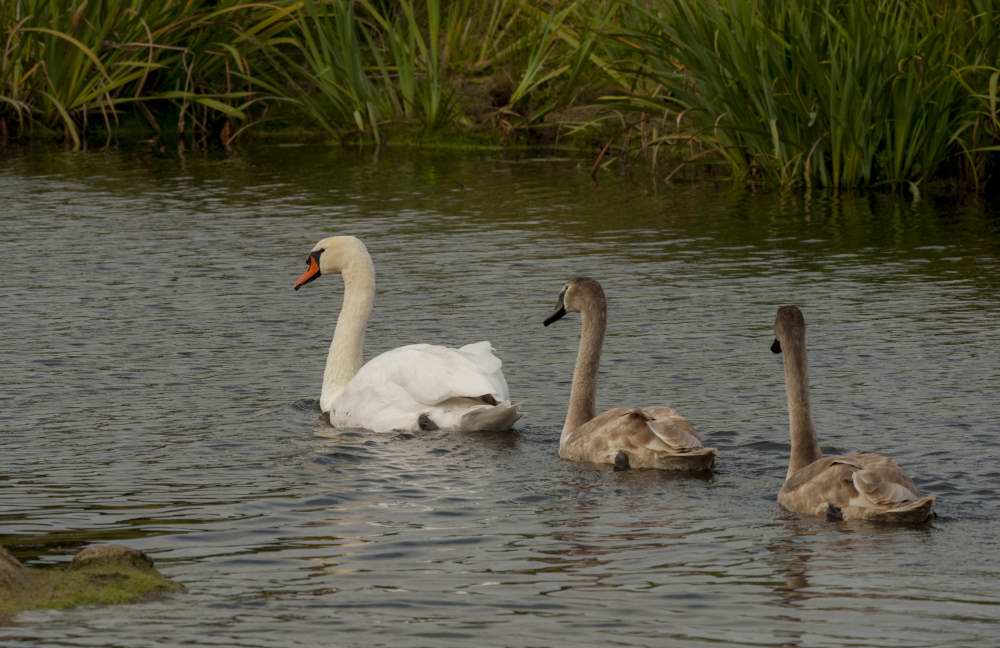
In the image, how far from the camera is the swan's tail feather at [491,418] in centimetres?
1061

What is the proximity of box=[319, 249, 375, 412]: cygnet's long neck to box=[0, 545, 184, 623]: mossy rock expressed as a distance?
3.75 m

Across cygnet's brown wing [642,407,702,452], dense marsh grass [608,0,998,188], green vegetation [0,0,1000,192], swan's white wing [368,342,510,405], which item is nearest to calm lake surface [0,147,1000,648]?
cygnet's brown wing [642,407,702,452]

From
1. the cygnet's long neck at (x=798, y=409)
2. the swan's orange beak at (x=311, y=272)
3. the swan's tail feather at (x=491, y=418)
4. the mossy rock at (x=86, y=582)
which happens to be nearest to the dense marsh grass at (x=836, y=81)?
the swan's orange beak at (x=311, y=272)

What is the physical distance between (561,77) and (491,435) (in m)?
12.1

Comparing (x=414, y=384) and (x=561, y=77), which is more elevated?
(x=561, y=77)

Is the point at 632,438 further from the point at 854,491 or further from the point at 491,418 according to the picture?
the point at 854,491

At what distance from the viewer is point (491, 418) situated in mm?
10680

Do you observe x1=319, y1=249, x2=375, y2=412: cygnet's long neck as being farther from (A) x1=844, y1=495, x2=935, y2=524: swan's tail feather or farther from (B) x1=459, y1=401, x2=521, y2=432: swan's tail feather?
(A) x1=844, y1=495, x2=935, y2=524: swan's tail feather

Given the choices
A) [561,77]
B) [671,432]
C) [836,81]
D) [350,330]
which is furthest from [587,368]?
[561,77]

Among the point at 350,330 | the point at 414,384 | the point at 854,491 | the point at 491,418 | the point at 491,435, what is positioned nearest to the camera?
the point at 854,491

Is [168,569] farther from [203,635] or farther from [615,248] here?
[615,248]

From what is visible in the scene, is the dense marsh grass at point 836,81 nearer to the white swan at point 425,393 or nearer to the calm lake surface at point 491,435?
the calm lake surface at point 491,435

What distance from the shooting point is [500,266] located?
1547 cm

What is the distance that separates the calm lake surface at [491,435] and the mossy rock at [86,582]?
0.14 m
